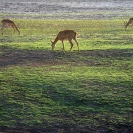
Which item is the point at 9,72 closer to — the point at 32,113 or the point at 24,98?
the point at 24,98

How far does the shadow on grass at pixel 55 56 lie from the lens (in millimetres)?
17312

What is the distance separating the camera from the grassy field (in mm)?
10966

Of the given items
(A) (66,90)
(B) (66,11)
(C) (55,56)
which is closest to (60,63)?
(C) (55,56)

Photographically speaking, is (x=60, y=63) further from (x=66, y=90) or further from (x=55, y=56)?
(x=66, y=90)

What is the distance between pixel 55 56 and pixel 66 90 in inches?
227

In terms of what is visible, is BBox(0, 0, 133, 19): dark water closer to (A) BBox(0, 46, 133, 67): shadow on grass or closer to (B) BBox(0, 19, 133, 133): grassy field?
(A) BBox(0, 46, 133, 67): shadow on grass

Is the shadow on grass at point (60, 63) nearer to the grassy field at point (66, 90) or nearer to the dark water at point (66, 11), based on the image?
the grassy field at point (66, 90)

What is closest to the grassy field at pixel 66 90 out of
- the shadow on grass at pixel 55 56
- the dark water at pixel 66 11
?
the shadow on grass at pixel 55 56

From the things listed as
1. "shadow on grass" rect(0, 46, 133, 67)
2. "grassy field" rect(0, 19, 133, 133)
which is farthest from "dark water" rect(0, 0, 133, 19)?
"grassy field" rect(0, 19, 133, 133)

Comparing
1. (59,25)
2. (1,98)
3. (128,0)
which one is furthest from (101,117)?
(128,0)

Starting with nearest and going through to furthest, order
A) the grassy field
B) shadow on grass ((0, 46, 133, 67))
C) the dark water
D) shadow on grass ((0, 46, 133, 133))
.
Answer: shadow on grass ((0, 46, 133, 133)), the grassy field, shadow on grass ((0, 46, 133, 67)), the dark water

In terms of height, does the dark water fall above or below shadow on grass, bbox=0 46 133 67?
above

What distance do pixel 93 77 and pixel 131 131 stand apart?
421cm

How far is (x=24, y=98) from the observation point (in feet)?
40.7
